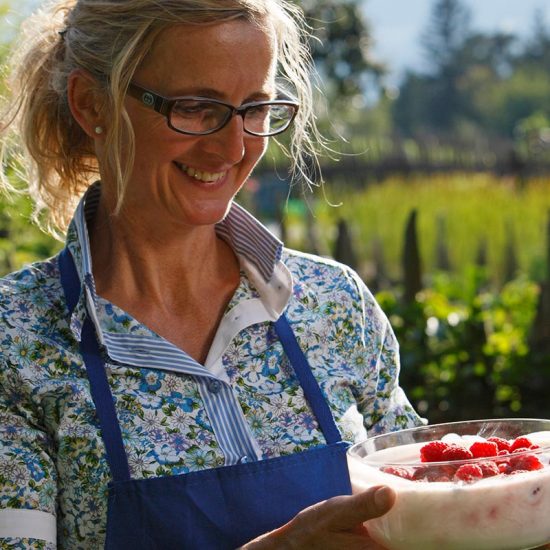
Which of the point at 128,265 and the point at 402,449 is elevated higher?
the point at 128,265

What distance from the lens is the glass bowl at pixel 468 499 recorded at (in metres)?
1.54

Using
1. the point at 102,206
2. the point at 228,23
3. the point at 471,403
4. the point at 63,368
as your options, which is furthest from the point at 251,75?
the point at 471,403

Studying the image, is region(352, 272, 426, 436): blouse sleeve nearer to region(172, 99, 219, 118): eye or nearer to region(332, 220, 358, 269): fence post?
region(172, 99, 219, 118): eye

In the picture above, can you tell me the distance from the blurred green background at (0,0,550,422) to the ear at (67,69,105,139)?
17.0 inches

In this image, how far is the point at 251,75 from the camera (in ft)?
6.80

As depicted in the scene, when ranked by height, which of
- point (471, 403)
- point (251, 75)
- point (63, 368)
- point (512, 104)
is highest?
point (512, 104)

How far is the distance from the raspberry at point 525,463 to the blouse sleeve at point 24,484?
850mm

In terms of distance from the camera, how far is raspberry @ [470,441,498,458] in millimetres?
1604

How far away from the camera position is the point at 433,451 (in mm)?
1634

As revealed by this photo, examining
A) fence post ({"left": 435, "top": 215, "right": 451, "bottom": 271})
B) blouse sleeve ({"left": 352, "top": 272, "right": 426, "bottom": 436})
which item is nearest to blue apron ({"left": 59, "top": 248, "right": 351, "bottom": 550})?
blouse sleeve ({"left": 352, "top": 272, "right": 426, "bottom": 436})

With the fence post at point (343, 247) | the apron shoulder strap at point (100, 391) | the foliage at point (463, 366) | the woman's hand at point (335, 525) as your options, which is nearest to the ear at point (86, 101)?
the apron shoulder strap at point (100, 391)

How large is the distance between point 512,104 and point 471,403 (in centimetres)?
6000

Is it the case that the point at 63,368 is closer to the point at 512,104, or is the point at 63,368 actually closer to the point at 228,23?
the point at 228,23

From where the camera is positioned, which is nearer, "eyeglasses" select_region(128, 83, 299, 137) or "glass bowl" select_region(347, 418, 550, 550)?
"glass bowl" select_region(347, 418, 550, 550)
